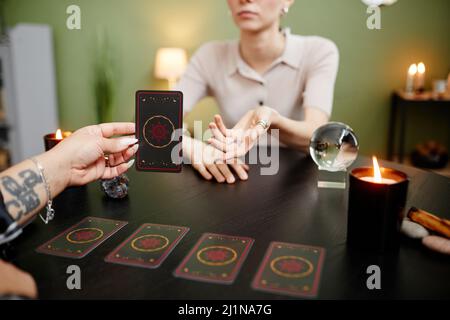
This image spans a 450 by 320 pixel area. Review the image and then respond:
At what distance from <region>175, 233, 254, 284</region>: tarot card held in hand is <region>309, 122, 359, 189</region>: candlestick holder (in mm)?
391

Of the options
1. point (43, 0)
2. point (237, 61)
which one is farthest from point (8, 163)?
point (237, 61)

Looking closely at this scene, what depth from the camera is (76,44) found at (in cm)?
375

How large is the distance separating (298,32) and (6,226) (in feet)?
10.1

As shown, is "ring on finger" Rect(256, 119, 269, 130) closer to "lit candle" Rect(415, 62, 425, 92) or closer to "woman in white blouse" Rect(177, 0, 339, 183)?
"woman in white blouse" Rect(177, 0, 339, 183)

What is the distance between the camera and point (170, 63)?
338 centimetres

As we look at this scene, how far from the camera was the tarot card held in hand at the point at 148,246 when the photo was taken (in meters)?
0.66

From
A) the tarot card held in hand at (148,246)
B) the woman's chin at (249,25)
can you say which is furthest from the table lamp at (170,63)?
the tarot card held in hand at (148,246)

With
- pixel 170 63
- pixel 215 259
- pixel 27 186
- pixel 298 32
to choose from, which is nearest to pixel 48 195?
pixel 27 186

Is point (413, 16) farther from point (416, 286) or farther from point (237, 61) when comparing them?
point (416, 286)

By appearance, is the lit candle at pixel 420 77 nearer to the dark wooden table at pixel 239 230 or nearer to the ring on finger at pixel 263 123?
the dark wooden table at pixel 239 230

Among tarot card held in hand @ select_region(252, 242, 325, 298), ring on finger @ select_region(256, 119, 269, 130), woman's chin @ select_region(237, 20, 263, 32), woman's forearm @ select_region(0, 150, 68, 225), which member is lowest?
tarot card held in hand @ select_region(252, 242, 325, 298)

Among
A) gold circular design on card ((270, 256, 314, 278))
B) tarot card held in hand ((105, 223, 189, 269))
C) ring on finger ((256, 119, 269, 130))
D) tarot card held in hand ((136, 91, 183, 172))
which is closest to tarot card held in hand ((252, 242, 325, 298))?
gold circular design on card ((270, 256, 314, 278))

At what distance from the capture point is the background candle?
0.67m
